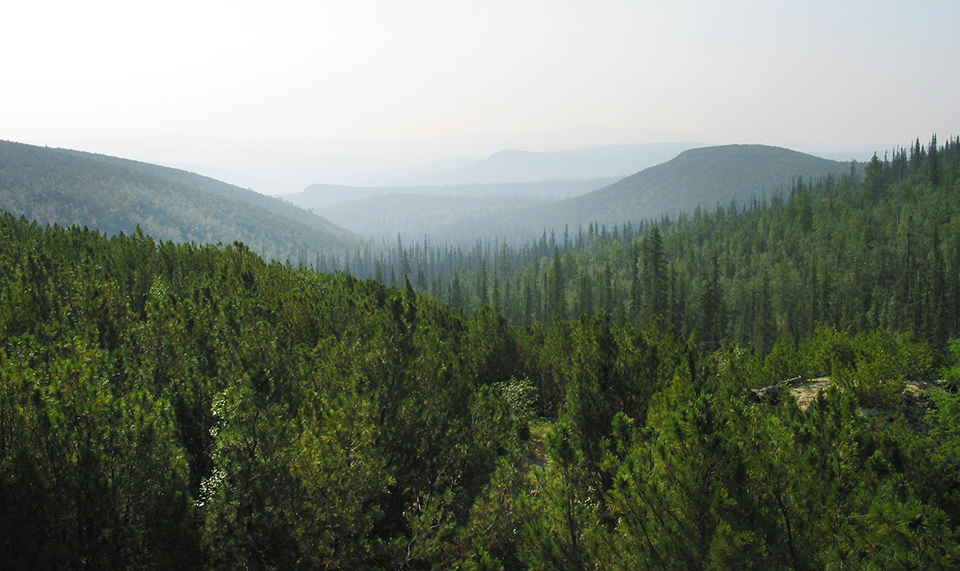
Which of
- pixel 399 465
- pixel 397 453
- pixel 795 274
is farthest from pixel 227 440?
pixel 795 274

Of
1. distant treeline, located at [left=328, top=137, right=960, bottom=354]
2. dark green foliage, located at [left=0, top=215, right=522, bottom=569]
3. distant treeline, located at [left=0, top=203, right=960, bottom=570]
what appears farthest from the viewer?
distant treeline, located at [left=328, top=137, right=960, bottom=354]

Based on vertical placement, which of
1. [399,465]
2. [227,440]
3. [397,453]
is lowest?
[399,465]

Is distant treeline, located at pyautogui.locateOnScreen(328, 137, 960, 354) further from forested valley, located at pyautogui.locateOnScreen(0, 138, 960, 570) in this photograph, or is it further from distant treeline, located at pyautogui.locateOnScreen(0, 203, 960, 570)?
distant treeline, located at pyautogui.locateOnScreen(0, 203, 960, 570)

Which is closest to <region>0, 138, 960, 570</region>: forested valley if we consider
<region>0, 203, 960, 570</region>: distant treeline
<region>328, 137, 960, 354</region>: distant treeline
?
<region>0, 203, 960, 570</region>: distant treeline

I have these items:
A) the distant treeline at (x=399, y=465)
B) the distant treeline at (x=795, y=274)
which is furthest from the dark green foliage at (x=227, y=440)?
the distant treeline at (x=795, y=274)

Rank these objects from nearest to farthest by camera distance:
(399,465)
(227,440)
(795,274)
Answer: (227,440) < (399,465) < (795,274)

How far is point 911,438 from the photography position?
9.23m

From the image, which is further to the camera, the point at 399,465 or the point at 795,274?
the point at 795,274

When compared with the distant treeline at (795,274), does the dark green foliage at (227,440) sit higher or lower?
higher

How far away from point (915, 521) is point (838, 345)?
89.3ft

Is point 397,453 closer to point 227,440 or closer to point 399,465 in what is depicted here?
point 399,465

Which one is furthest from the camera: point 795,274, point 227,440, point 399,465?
point 795,274

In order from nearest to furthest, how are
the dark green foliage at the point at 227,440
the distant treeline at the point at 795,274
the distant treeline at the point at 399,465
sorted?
the distant treeline at the point at 399,465 < the dark green foliage at the point at 227,440 < the distant treeline at the point at 795,274

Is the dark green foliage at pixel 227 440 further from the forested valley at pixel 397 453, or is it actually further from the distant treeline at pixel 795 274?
the distant treeline at pixel 795 274
